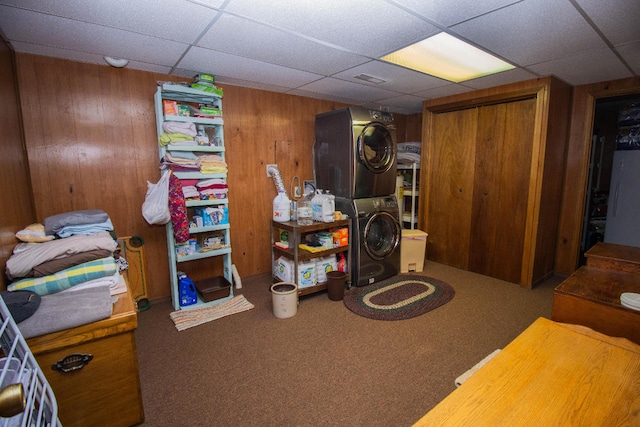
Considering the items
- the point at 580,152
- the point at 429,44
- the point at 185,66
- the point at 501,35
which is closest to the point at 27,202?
the point at 185,66

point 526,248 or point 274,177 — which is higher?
point 274,177

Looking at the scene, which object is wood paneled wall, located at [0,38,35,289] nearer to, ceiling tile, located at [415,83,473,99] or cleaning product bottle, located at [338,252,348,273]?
cleaning product bottle, located at [338,252,348,273]

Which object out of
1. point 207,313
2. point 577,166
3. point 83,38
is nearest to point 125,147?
point 83,38

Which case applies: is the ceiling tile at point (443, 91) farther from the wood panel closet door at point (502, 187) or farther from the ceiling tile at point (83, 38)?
the ceiling tile at point (83, 38)

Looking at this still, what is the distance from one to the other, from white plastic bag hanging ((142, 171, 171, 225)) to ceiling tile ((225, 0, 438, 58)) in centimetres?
153

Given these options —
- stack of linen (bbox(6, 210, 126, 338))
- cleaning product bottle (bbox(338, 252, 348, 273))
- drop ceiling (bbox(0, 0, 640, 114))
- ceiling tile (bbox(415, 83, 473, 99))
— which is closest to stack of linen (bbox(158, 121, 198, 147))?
drop ceiling (bbox(0, 0, 640, 114))

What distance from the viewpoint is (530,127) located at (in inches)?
129

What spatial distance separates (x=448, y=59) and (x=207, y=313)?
3.14 metres

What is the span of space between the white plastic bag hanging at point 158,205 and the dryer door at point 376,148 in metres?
1.94

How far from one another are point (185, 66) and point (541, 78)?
11.3ft

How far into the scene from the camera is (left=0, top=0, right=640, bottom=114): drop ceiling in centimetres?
173

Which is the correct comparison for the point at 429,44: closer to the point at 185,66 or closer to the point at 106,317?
the point at 185,66

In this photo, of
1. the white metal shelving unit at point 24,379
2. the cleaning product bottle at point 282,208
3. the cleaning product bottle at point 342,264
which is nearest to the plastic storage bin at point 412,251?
the cleaning product bottle at point 342,264

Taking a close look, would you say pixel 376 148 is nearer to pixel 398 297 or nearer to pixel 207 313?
pixel 398 297
